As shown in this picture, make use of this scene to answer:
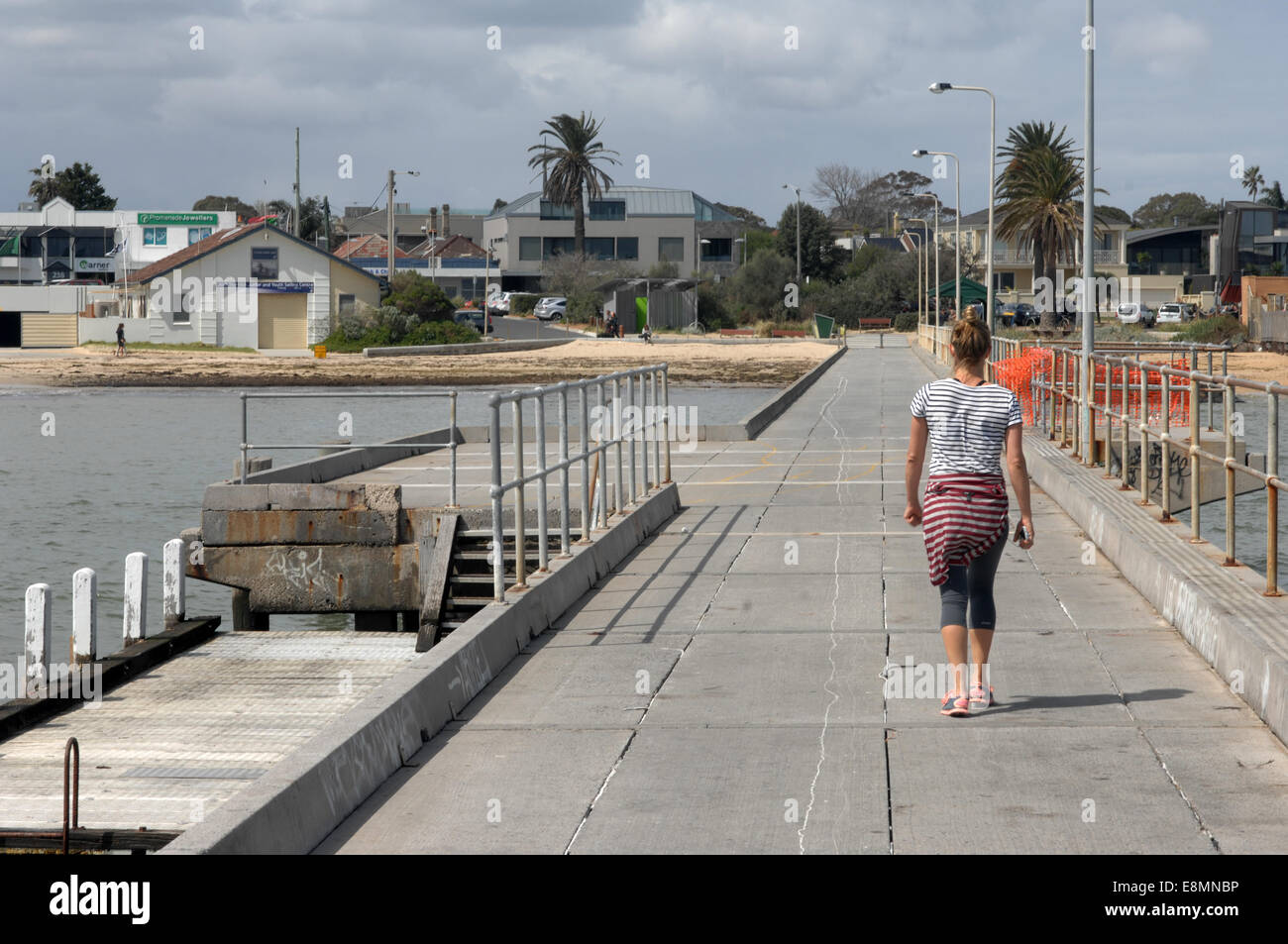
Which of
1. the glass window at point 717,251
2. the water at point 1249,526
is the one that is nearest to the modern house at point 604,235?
the glass window at point 717,251

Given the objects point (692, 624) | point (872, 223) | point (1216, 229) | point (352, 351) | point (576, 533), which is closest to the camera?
point (692, 624)

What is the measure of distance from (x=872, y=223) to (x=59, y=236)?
348 feet

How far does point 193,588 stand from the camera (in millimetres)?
20891

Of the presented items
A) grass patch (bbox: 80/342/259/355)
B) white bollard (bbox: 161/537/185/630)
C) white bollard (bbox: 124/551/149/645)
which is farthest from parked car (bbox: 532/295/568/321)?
white bollard (bbox: 124/551/149/645)

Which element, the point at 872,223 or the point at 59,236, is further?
the point at 872,223

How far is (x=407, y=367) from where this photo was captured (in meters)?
64.6

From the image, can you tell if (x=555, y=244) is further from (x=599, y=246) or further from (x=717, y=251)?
(x=717, y=251)

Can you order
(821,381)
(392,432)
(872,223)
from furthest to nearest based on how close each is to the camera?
(872,223) < (821,381) < (392,432)

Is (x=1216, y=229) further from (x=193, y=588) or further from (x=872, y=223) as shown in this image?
(x=193, y=588)

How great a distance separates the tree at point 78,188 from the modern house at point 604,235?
40.0m

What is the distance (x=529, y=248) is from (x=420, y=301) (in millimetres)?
47651

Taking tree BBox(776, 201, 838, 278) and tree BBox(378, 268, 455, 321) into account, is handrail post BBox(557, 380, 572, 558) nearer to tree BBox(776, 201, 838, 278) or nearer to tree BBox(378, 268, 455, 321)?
tree BBox(378, 268, 455, 321)

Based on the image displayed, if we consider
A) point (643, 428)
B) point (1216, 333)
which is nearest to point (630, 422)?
point (643, 428)
